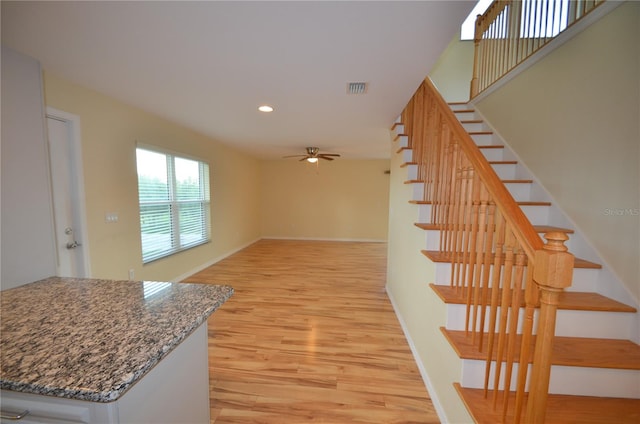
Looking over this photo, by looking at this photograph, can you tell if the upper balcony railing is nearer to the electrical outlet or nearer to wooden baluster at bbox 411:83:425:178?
wooden baluster at bbox 411:83:425:178

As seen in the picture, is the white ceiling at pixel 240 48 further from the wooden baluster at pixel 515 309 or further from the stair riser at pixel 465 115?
the wooden baluster at pixel 515 309

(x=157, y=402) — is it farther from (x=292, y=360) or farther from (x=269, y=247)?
(x=269, y=247)

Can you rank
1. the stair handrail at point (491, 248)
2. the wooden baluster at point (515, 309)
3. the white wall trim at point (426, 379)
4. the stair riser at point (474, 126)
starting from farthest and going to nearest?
the stair riser at point (474, 126)
the white wall trim at point (426, 379)
the wooden baluster at point (515, 309)
the stair handrail at point (491, 248)

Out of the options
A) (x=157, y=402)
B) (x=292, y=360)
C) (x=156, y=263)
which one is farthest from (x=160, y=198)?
(x=157, y=402)

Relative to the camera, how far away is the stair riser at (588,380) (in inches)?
47.9

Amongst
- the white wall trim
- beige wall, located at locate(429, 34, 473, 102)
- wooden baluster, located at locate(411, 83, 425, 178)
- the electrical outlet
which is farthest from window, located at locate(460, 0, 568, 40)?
the electrical outlet

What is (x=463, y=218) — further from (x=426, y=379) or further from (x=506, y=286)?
(x=426, y=379)

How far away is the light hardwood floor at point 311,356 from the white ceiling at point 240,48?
234cm

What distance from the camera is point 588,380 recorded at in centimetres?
123

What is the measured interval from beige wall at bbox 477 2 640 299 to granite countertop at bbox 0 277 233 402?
7.70ft

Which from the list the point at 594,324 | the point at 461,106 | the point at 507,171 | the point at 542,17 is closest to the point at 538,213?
the point at 507,171

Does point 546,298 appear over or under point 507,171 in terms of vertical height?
under

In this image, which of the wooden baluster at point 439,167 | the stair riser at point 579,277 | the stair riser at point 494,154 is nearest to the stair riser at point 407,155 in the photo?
the wooden baluster at point 439,167

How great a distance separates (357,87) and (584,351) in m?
2.34
